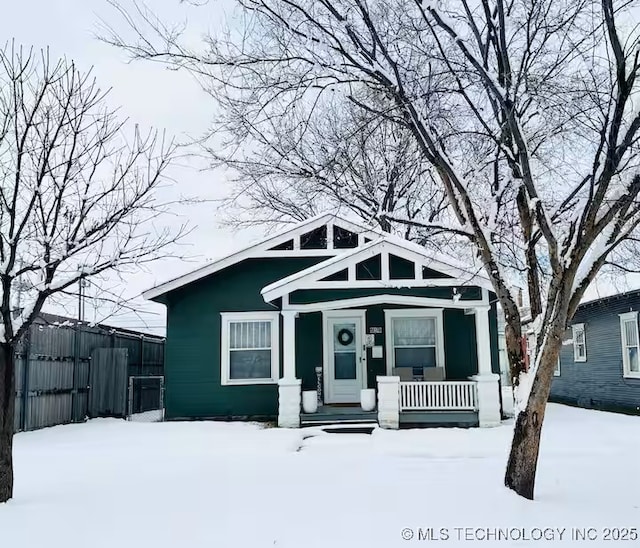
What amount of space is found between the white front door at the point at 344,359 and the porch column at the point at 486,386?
2.66 metres

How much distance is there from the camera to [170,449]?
9305 millimetres

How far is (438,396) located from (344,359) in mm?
2418

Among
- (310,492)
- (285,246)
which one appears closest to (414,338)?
(285,246)

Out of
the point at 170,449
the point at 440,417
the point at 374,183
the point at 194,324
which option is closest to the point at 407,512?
the point at 170,449

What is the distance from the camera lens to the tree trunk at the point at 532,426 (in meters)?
5.79

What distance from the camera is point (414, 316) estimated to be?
43.4 feet

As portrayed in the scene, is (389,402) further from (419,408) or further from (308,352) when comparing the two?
(308,352)

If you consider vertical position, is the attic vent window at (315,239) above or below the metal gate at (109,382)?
above

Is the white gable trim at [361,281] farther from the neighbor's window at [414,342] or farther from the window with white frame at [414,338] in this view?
the neighbor's window at [414,342]

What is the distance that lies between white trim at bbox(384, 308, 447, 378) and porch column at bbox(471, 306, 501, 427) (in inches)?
54.0

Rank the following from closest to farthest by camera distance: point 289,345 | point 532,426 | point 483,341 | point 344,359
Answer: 1. point 532,426
2. point 483,341
3. point 289,345
4. point 344,359

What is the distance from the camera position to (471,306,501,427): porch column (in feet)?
37.9

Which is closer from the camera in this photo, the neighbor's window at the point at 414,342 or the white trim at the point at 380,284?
the white trim at the point at 380,284

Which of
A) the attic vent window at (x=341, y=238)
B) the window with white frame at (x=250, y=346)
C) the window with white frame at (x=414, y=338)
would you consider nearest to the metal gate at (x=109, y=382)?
the window with white frame at (x=250, y=346)
